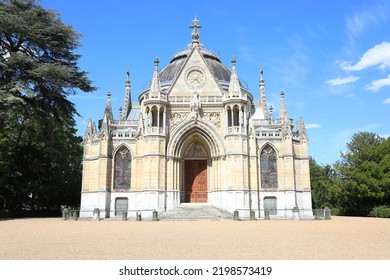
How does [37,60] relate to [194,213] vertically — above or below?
above

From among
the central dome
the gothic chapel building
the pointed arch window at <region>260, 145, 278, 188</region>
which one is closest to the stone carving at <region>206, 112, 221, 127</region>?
the gothic chapel building

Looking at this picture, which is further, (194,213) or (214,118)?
(214,118)

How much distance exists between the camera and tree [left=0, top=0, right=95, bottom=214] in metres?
23.3

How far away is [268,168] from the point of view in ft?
99.9

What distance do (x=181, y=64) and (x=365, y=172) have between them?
71.4ft

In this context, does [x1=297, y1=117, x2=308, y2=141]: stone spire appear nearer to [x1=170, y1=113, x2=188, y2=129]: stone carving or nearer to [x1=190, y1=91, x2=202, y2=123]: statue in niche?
[x1=190, y1=91, x2=202, y2=123]: statue in niche

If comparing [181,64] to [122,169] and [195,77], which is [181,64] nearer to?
[195,77]

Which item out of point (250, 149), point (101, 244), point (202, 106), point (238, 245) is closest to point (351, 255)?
point (238, 245)

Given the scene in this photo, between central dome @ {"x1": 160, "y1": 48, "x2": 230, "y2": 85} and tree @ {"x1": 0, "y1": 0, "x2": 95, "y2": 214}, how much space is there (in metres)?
13.0

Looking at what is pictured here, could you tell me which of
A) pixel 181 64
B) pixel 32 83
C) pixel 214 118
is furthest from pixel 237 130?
pixel 32 83
